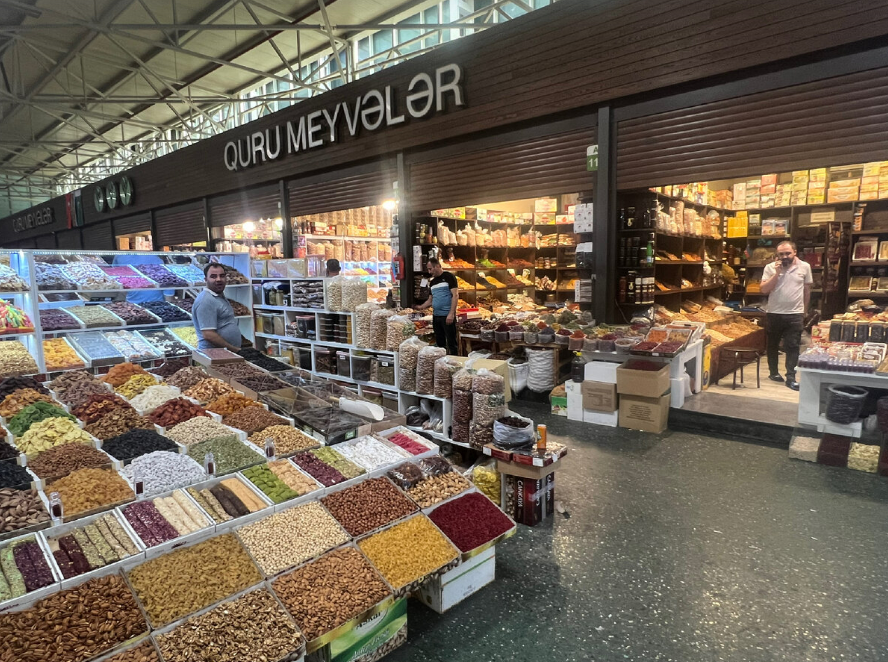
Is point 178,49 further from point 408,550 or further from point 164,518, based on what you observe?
point 408,550

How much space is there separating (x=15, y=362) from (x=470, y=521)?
15.3 feet

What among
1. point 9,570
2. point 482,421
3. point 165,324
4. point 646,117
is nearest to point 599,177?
point 646,117

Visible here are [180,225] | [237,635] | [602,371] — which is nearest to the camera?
[237,635]

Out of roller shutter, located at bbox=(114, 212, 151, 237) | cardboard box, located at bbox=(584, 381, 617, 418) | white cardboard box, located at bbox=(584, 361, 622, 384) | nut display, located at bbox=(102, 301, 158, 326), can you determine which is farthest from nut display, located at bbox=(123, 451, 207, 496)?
roller shutter, located at bbox=(114, 212, 151, 237)

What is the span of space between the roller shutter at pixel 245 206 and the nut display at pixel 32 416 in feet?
25.2

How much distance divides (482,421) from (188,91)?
14.6 meters

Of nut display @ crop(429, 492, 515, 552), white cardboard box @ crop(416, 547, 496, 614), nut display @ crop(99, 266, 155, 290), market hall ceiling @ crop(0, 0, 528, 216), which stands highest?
market hall ceiling @ crop(0, 0, 528, 216)

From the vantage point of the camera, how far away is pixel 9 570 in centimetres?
197

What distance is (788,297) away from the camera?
20.4 ft

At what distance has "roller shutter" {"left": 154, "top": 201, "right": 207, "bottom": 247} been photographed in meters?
12.9

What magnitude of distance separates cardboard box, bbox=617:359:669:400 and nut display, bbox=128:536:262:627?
4107mm

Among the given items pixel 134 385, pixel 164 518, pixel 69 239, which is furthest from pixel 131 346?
pixel 69 239

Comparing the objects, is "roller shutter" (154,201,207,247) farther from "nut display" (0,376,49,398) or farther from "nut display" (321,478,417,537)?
"nut display" (321,478,417,537)

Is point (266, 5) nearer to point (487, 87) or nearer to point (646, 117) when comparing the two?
point (487, 87)
